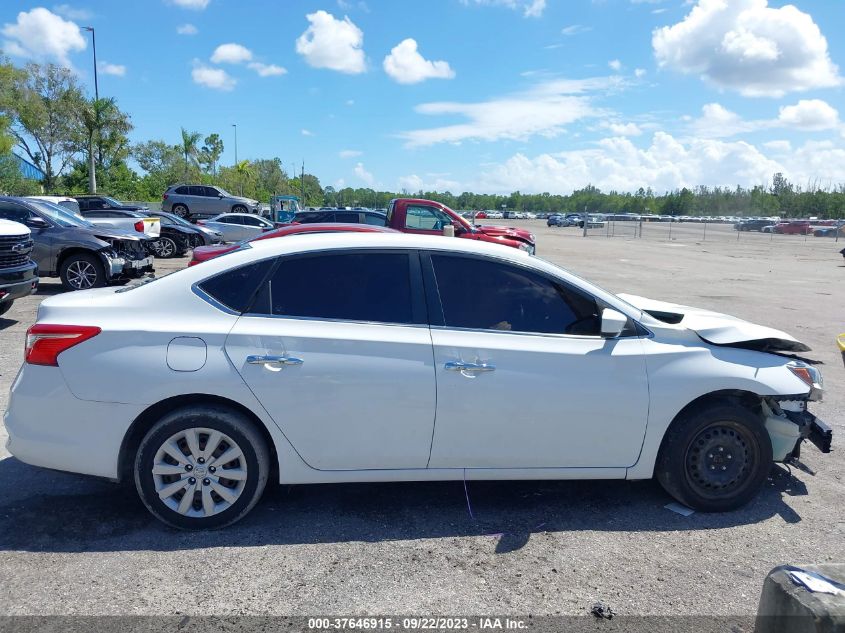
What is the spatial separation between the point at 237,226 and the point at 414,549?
2296cm

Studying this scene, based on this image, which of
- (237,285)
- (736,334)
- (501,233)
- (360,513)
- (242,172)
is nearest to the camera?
(237,285)

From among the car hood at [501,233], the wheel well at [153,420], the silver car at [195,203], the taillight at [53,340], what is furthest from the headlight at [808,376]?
the silver car at [195,203]

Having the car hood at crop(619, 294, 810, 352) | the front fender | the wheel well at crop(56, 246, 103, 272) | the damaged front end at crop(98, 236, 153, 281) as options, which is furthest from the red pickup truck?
the front fender

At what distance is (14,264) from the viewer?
8.98 metres

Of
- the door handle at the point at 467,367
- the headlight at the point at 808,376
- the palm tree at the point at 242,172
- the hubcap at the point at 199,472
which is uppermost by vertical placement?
the palm tree at the point at 242,172

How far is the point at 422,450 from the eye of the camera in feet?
12.5

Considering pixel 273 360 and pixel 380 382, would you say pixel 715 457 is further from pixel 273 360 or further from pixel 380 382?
pixel 273 360

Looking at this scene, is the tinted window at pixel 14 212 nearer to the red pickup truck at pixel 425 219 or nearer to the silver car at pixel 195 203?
the red pickup truck at pixel 425 219

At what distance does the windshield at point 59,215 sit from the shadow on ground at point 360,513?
9225 mm

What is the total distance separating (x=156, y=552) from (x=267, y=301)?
149cm

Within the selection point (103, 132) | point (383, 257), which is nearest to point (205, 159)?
point (103, 132)

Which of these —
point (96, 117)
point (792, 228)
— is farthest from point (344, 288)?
point (792, 228)

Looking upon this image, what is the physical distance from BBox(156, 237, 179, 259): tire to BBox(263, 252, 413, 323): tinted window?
18.3m

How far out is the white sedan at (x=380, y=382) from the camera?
367 centimetres
